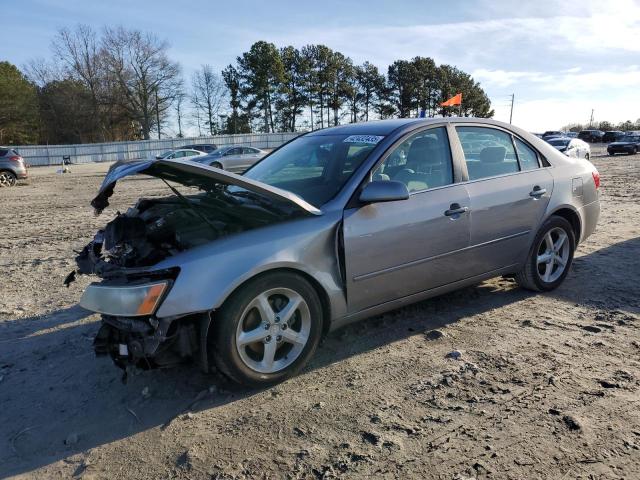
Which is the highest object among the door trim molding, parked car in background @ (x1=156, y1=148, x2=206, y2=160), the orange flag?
the orange flag

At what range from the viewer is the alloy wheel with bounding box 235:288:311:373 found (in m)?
2.86

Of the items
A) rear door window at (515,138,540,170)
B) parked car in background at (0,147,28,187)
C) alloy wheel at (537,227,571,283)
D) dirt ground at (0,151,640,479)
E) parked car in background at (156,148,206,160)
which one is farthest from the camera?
parked car in background at (156,148,206,160)

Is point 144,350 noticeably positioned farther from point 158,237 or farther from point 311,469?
point 311,469

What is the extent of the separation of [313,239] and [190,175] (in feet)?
2.92

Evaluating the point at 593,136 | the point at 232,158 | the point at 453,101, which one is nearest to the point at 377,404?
the point at 453,101

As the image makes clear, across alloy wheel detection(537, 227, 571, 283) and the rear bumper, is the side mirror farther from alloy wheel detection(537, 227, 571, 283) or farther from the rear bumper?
the rear bumper

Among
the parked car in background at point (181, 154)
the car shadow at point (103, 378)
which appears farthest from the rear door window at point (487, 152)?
the parked car in background at point (181, 154)

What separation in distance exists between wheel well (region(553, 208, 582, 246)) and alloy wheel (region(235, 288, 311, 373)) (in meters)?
2.88

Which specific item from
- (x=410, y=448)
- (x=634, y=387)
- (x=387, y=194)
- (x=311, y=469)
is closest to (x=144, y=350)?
(x=311, y=469)

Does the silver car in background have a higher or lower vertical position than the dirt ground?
higher

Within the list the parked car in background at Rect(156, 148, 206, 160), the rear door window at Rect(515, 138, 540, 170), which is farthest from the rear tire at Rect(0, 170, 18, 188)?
the rear door window at Rect(515, 138, 540, 170)

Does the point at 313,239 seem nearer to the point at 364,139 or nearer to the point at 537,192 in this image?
the point at 364,139

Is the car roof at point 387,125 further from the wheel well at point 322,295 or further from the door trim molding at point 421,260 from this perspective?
the wheel well at point 322,295

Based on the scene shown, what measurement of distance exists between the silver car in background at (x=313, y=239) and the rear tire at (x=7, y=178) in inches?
727
